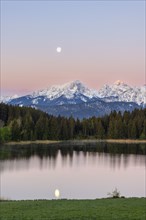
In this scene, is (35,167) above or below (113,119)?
below

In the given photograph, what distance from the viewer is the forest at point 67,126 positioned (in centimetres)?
17175

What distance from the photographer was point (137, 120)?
19212cm

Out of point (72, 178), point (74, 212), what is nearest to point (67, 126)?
point (72, 178)

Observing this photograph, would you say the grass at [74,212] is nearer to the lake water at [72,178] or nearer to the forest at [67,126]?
the lake water at [72,178]

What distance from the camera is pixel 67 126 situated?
18388cm

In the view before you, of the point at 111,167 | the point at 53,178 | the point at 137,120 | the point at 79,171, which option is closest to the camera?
the point at 53,178

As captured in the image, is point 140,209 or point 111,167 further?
point 111,167

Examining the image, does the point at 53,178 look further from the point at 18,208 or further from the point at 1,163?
the point at 18,208

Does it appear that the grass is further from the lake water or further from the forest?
the forest

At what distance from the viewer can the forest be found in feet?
563

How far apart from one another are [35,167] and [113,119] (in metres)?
118

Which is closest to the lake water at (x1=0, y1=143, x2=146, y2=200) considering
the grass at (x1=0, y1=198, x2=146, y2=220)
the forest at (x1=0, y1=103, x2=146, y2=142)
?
the grass at (x1=0, y1=198, x2=146, y2=220)

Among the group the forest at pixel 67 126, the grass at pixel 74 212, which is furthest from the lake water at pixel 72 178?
the forest at pixel 67 126

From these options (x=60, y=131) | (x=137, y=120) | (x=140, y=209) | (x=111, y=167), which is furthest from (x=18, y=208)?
(x=137, y=120)
